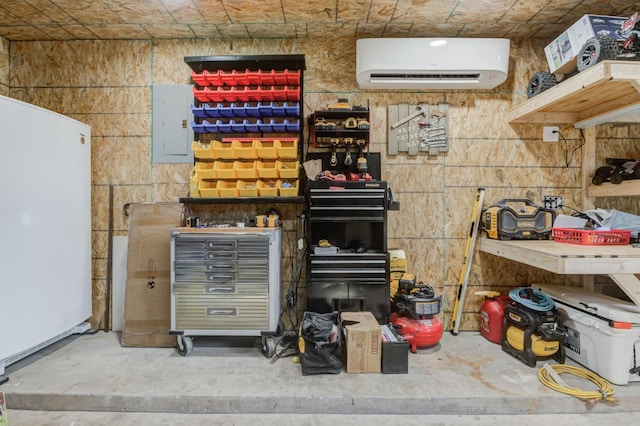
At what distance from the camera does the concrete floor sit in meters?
2.03

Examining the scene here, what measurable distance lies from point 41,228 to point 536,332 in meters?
3.96

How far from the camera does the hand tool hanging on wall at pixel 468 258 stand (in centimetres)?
304

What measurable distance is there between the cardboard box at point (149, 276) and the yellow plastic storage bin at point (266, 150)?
0.90 metres

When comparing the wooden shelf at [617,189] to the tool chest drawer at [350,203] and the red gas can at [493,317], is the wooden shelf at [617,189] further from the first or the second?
the tool chest drawer at [350,203]

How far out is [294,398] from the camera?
2.07 meters

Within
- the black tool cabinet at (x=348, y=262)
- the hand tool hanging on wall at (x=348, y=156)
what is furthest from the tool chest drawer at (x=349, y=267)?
the hand tool hanging on wall at (x=348, y=156)

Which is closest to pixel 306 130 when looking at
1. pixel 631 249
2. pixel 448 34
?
pixel 448 34

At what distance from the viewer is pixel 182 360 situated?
2555mm

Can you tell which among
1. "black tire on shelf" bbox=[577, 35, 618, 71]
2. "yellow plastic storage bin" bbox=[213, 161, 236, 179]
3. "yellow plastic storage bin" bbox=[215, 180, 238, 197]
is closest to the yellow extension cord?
"black tire on shelf" bbox=[577, 35, 618, 71]

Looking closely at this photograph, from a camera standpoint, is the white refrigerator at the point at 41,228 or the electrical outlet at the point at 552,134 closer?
the white refrigerator at the point at 41,228

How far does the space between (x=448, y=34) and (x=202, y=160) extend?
2.67 metres

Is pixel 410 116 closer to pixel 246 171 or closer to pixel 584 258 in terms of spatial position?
pixel 246 171

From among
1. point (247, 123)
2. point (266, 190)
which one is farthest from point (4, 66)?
point (266, 190)

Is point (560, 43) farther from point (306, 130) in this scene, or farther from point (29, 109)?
point (29, 109)
